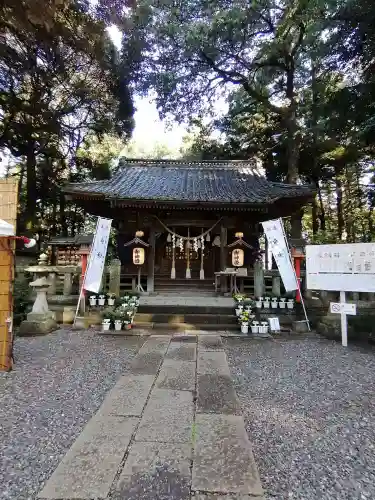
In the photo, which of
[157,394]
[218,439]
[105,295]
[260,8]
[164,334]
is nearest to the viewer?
[218,439]

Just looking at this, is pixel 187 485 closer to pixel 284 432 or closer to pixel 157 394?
pixel 284 432

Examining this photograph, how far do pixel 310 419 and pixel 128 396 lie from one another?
180 centimetres

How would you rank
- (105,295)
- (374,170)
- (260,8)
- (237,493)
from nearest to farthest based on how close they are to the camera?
(237,493), (105,295), (260,8), (374,170)

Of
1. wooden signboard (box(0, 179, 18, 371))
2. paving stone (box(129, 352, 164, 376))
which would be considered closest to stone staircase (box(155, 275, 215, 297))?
paving stone (box(129, 352, 164, 376))

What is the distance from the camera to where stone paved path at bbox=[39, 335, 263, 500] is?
71.9 inches

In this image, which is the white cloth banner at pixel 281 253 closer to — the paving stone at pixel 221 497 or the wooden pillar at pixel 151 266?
the wooden pillar at pixel 151 266

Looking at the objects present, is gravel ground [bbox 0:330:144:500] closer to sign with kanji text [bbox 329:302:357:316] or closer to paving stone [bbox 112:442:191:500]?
paving stone [bbox 112:442:191:500]

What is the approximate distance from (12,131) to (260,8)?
11.4 metres

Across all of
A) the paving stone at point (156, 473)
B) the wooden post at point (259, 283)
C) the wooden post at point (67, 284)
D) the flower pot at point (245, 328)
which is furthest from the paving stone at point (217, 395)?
the wooden post at point (67, 284)

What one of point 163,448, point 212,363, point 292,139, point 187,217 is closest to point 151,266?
point 187,217

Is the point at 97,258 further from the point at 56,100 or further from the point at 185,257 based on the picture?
the point at 56,100

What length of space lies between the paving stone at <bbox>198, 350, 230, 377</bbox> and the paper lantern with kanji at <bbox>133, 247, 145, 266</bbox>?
5.31 metres

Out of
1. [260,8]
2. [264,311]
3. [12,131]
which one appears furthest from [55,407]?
[260,8]

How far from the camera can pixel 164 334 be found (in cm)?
645
